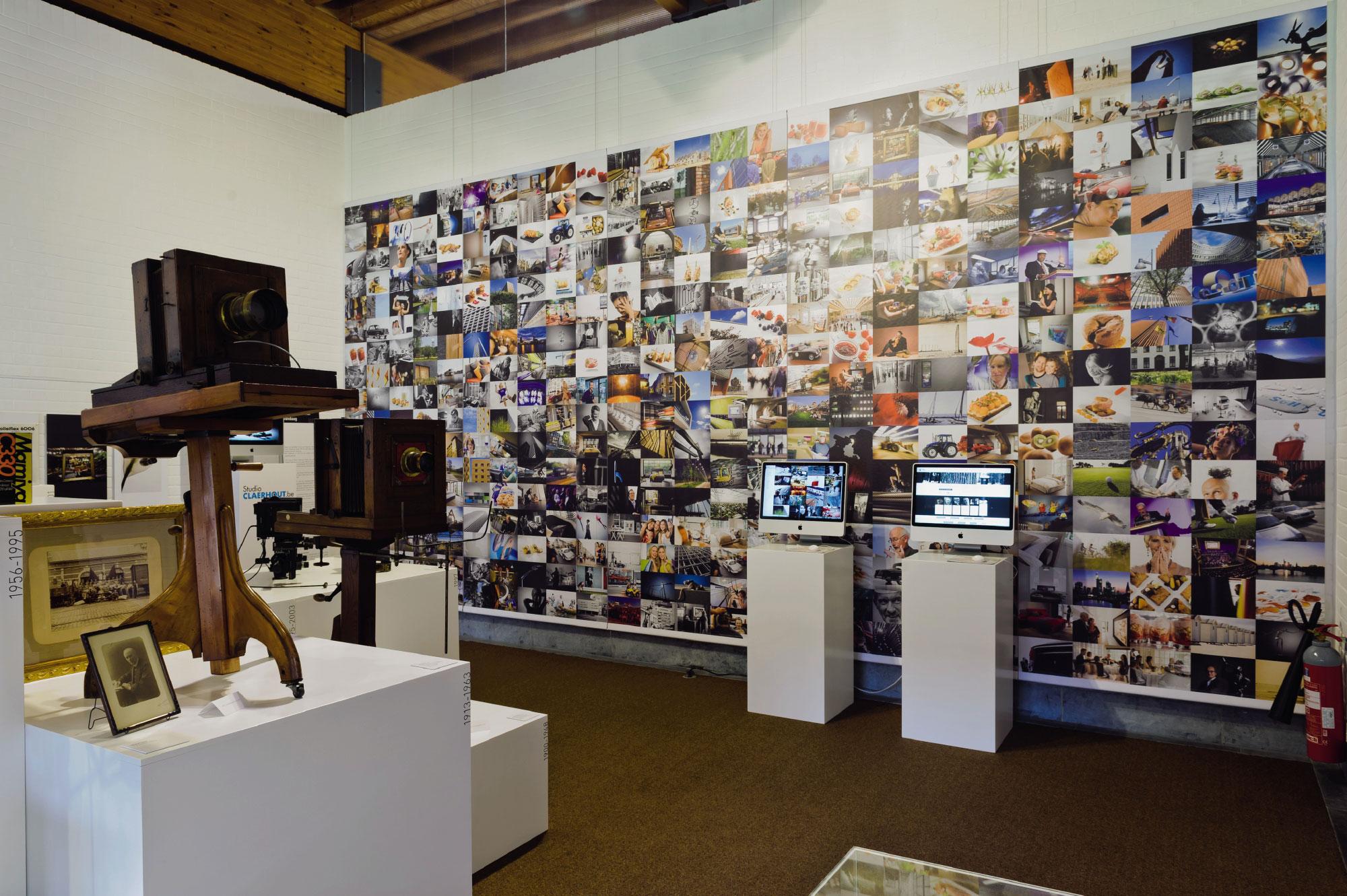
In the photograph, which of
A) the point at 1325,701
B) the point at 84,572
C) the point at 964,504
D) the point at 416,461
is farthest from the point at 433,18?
the point at 1325,701

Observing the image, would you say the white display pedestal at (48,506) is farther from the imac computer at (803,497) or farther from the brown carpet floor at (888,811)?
the imac computer at (803,497)

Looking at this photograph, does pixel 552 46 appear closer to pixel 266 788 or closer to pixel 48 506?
pixel 48 506

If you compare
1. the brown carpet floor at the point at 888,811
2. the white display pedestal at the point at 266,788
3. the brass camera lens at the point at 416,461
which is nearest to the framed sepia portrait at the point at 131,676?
the white display pedestal at the point at 266,788

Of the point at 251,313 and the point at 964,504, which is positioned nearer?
the point at 251,313

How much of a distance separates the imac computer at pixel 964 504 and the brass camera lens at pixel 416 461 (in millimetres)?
2766

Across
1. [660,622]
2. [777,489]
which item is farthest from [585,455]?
[777,489]

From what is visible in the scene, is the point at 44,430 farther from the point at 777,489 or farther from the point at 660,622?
the point at 777,489

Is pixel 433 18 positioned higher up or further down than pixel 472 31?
higher up

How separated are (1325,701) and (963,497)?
5.68 feet

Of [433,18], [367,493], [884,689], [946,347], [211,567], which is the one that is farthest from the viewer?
[433,18]

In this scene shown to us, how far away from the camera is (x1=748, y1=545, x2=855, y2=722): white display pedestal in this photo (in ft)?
14.6

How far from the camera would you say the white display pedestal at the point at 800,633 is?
445 cm

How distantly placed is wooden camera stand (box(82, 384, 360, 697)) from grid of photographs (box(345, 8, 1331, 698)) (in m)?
3.71

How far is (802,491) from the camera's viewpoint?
481 cm
